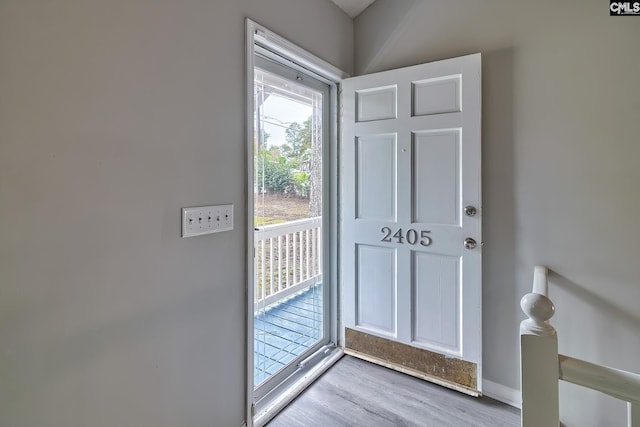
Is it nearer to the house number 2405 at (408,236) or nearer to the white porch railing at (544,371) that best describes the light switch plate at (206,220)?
the house number 2405 at (408,236)

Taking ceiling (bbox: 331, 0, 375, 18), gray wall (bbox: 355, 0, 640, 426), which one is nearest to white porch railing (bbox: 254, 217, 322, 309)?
gray wall (bbox: 355, 0, 640, 426)

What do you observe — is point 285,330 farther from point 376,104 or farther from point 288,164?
point 376,104

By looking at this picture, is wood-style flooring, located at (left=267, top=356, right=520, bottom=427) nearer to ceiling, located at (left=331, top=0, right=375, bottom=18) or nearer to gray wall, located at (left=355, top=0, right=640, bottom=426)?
gray wall, located at (left=355, top=0, right=640, bottom=426)

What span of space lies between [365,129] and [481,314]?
4.47 feet

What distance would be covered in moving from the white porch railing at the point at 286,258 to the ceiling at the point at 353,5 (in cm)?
149

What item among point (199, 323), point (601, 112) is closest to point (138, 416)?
point (199, 323)

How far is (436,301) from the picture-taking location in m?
1.90

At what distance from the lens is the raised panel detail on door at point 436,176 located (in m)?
1.82

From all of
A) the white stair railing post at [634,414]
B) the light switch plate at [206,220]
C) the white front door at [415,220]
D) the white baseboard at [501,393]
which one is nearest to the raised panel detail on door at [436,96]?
the white front door at [415,220]

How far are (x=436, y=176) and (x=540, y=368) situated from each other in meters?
1.32

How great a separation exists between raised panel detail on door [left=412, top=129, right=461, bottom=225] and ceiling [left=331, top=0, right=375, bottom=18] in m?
1.05

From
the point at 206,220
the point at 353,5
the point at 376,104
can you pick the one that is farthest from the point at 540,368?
the point at 353,5

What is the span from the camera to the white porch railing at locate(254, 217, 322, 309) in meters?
1.88

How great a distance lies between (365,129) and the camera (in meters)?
2.11
